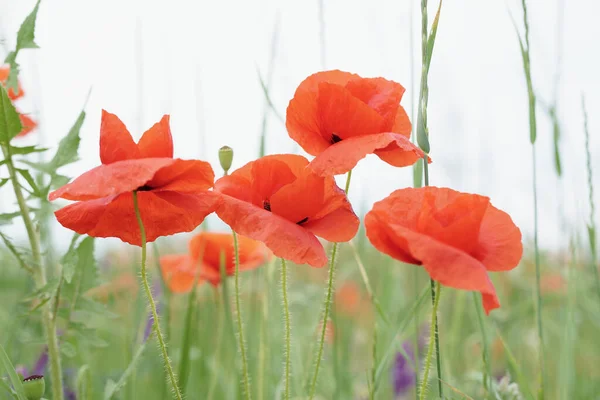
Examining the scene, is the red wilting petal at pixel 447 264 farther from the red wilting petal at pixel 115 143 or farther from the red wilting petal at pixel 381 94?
the red wilting petal at pixel 115 143

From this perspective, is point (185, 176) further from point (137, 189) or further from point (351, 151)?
point (351, 151)

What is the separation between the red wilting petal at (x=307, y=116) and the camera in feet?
2.67

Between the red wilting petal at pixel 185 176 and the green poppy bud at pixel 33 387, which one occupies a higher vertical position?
the red wilting petal at pixel 185 176

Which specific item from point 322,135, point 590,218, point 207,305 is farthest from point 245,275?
point 322,135

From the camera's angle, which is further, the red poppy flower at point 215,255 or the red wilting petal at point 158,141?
the red poppy flower at point 215,255

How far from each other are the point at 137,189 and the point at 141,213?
0.04 m

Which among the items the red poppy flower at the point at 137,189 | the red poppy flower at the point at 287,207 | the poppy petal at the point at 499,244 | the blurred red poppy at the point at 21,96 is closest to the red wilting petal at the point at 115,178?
the red poppy flower at the point at 137,189

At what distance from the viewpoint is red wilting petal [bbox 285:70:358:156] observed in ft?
→ 2.67

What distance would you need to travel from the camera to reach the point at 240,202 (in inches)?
30.0

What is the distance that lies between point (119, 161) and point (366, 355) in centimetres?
205

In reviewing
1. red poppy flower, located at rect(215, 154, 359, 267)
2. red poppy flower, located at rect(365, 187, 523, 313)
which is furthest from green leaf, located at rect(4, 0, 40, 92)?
red poppy flower, located at rect(365, 187, 523, 313)

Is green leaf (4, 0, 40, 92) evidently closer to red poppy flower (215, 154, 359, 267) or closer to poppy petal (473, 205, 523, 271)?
red poppy flower (215, 154, 359, 267)

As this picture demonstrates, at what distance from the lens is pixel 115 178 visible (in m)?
0.68

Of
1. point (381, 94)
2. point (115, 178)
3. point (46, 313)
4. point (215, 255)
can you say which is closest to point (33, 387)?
point (46, 313)
